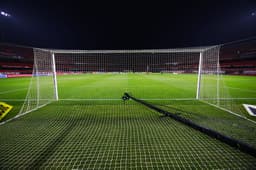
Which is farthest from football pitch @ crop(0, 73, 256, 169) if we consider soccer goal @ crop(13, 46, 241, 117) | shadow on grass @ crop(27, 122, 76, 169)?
soccer goal @ crop(13, 46, 241, 117)

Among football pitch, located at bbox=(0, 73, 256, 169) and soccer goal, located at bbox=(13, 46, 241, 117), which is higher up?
soccer goal, located at bbox=(13, 46, 241, 117)

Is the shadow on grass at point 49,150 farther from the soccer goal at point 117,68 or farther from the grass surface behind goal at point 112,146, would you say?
the soccer goal at point 117,68

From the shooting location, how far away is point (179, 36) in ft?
128

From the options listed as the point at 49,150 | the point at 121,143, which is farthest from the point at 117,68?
the point at 49,150

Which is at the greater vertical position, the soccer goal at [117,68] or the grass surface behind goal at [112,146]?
the soccer goal at [117,68]

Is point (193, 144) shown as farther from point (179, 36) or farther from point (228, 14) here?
point (179, 36)

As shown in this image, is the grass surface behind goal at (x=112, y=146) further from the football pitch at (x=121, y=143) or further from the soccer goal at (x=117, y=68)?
the soccer goal at (x=117, y=68)

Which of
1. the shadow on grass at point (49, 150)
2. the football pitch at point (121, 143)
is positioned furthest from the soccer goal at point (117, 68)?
the shadow on grass at point (49, 150)

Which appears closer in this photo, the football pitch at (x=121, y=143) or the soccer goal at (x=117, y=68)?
the football pitch at (x=121, y=143)

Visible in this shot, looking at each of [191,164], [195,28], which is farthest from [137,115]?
[195,28]

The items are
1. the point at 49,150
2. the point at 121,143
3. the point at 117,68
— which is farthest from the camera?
the point at 117,68

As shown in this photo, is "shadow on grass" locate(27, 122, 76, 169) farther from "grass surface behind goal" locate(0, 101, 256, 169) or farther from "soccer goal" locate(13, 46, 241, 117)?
"soccer goal" locate(13, 46, 241, 117)

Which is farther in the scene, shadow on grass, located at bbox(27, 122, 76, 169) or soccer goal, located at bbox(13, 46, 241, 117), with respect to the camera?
soccer goal, located at bbox(13, 46, 241, 117)

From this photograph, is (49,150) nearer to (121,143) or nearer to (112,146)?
(112,146)
